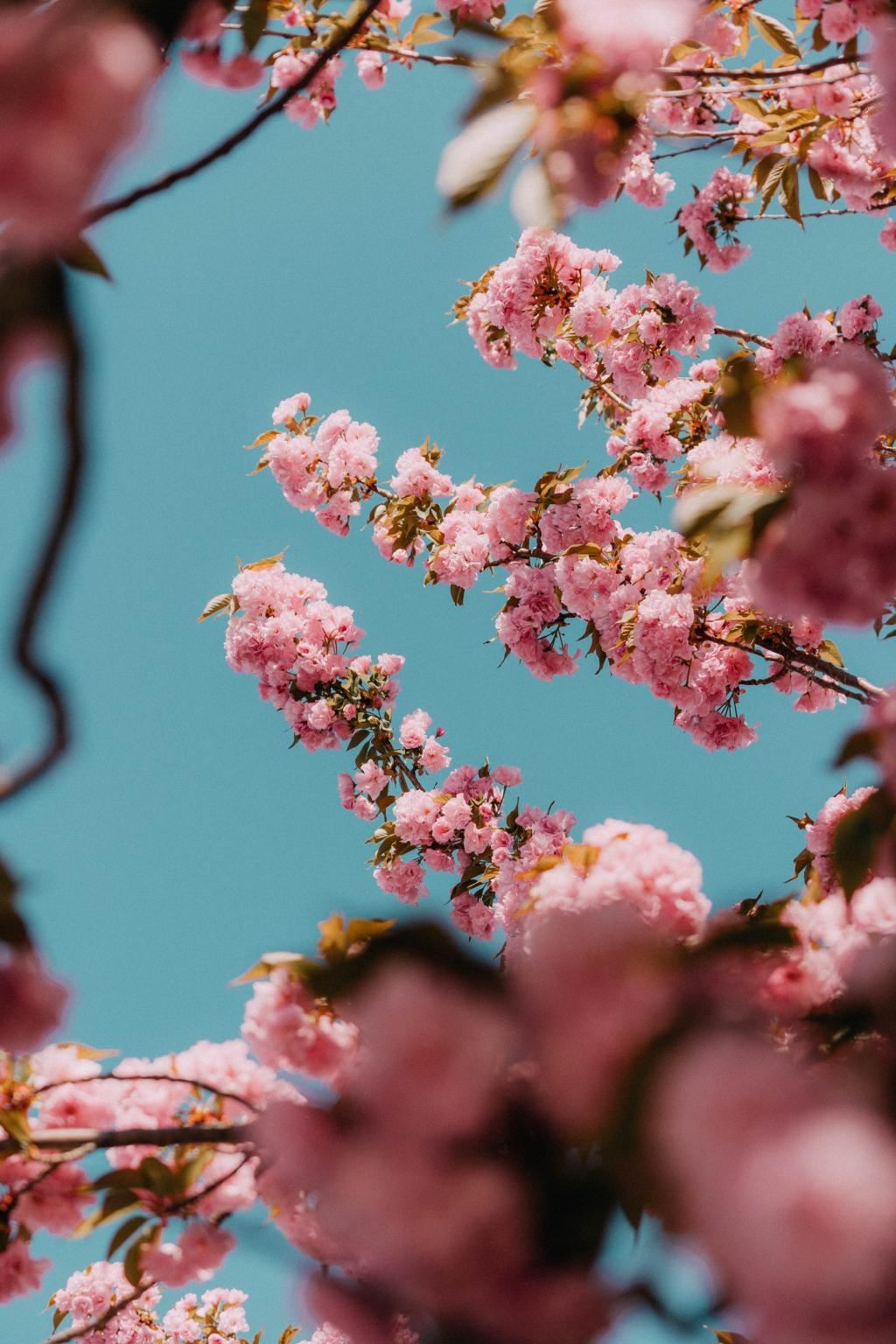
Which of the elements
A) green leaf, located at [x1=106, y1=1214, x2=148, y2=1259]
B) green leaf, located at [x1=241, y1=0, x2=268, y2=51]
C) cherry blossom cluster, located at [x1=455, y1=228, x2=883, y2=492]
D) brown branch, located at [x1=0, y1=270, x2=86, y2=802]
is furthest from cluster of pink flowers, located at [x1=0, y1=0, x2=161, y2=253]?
cherry blossom cluster, located at [x1=455, y1=228, x2=883, y2=492]

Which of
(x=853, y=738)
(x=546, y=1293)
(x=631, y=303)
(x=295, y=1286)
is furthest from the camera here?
(x=631, y=303)

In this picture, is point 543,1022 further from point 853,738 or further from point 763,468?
point 763,468

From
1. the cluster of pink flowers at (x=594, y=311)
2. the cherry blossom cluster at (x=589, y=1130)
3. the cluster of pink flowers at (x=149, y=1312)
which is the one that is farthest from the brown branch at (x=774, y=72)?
the cluster of pink flowers at (x=149, y=1312)

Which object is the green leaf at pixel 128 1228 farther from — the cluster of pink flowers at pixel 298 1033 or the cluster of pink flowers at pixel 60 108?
the cluster of pink flowers at pixel 60 108

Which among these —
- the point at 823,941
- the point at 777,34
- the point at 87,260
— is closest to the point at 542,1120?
the point at 823,941

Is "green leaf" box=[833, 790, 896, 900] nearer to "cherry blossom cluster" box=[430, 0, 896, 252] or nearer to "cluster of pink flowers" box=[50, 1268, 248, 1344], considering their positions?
"cherry blossom cluster" box=[430, 0, 896, 252]

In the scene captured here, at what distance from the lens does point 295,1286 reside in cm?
115

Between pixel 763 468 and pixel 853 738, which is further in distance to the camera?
pixel 763 468

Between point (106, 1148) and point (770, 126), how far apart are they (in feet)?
11.6

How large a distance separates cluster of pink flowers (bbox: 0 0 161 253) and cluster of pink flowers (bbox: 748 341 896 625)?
0.88m

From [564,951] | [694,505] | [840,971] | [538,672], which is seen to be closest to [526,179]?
[694,505]

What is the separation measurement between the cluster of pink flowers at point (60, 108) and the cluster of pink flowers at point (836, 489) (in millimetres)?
879

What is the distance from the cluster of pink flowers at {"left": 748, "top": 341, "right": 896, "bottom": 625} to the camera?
1.10m

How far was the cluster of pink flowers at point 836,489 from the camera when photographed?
110 cm
